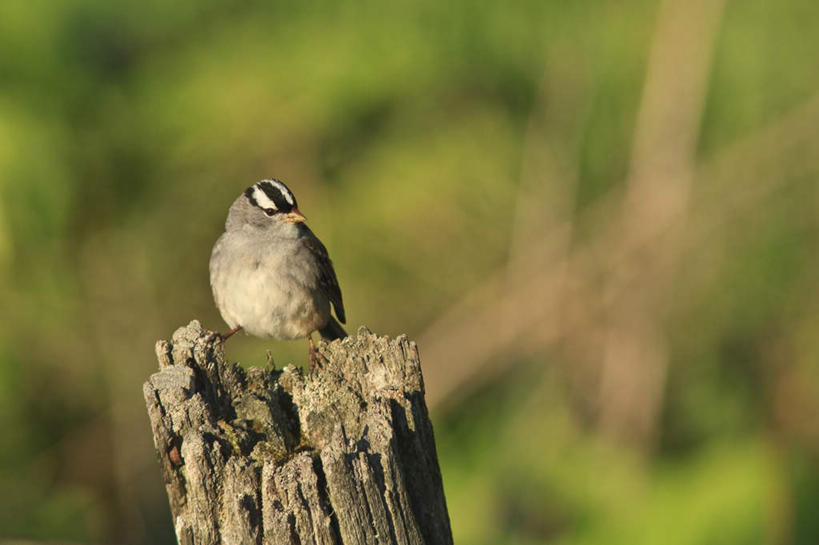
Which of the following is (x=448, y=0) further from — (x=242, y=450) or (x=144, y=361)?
(x=242, y=450)

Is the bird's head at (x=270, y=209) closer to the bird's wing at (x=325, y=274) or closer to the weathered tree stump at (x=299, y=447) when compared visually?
the bird's wing at (x=325, y=274)

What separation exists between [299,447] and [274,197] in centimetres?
232

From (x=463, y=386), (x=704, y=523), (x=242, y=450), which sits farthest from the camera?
(x=463, y=386)

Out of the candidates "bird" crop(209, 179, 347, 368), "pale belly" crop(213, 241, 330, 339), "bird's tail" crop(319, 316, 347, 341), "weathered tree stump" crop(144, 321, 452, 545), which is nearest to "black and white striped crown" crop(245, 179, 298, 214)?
"bird" crop(209, 179, 347, 368)

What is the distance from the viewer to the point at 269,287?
5055mm

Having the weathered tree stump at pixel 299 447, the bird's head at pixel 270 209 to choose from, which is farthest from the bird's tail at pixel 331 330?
the weathered tree stump at pixel 299 447

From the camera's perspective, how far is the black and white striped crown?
17.1ft

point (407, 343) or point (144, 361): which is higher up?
point (144, 361)

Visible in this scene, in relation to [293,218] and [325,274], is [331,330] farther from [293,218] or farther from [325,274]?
[293,218]

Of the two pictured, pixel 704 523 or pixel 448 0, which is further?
pixel 448 0

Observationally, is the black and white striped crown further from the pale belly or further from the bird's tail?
the bird's tail

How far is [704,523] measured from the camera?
19.7 feet

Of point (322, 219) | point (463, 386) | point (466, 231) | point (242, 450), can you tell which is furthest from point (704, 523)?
point (242, 450)

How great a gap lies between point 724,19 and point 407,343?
541cm
